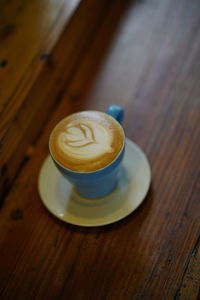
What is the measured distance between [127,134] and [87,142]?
0.22 metres

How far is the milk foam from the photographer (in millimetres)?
570

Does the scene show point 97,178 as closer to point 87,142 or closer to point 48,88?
point 87,142

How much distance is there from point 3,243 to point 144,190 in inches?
12.3

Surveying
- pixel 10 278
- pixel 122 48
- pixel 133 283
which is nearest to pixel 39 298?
pixel 10 278

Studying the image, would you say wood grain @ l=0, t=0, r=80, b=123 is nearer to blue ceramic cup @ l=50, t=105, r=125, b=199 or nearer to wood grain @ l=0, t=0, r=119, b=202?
wood grain @ l=0, t=0, r=119, b=202

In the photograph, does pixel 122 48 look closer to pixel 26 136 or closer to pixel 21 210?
pixel 26 136

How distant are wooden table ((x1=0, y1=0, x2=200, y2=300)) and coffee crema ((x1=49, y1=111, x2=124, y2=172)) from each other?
0.52ft

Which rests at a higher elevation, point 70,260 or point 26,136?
point 26,136

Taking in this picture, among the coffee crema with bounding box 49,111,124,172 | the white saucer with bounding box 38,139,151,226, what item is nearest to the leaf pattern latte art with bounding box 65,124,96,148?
the coffee crema with bounding box 49,111,124,172

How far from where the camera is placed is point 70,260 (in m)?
0.62

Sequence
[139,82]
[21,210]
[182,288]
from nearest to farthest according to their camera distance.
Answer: [182,288]
[21,210]
[139,82]

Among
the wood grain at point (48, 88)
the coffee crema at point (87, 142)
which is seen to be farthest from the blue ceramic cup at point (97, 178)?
the wood grain at point (48, 88)

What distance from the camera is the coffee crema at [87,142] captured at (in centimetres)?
56

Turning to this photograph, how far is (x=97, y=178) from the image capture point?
22.3 inches
